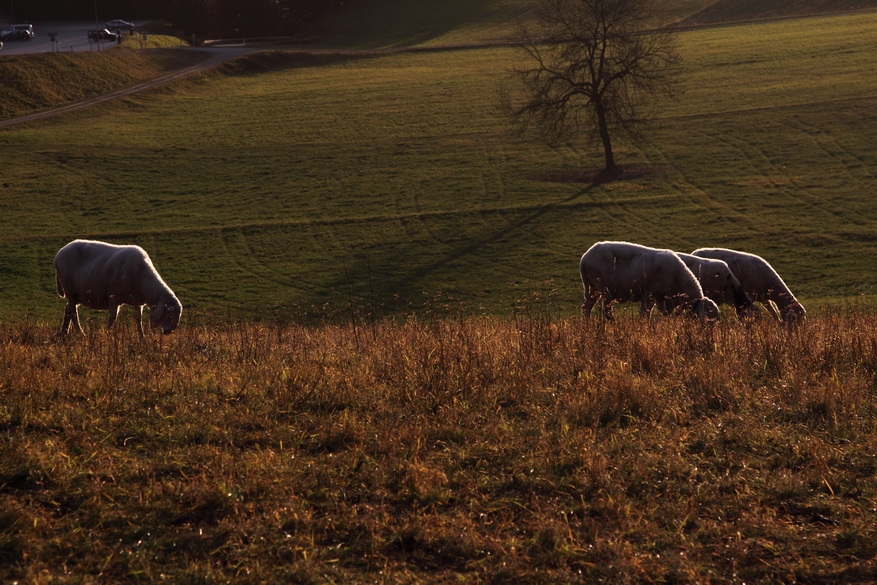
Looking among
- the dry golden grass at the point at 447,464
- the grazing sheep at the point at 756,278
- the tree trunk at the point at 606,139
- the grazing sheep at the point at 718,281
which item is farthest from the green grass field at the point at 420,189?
the dry golden grass at the point at 447,464

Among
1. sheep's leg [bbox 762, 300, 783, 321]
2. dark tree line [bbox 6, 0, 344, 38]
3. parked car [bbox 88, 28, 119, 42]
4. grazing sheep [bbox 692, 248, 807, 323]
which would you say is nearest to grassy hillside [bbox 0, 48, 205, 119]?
parked car [bbox 88, 28, 119, 42]

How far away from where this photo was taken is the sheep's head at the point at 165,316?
49.1 ft

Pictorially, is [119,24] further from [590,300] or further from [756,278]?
[756,278]

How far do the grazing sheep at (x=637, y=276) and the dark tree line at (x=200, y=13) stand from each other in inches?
3673

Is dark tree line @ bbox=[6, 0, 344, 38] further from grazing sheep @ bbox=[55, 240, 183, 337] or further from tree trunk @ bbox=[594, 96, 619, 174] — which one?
grazing sheep @ bbox=[55, 240, 183, 337]

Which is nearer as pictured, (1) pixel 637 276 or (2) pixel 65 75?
(1) pixel 637 276

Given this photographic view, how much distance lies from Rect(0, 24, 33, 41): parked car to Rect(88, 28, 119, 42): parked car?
24.2ft

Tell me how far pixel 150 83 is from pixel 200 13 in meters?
37.6

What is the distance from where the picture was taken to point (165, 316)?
1511 cm

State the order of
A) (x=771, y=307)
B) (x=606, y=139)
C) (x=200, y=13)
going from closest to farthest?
(x=771, y=307), (x=606, y=139), (x=200, y=13)

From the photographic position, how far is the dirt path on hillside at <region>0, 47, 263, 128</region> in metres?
58.4

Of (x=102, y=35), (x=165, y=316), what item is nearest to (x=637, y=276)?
(x=165, y=316)

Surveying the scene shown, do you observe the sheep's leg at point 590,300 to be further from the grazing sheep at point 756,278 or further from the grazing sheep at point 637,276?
the grazing sheep at point 756,278

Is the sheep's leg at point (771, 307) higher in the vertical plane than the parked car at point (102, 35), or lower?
lower
